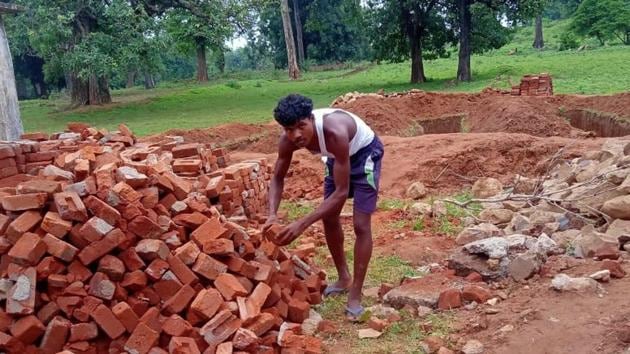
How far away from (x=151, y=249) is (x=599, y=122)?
11.1 meters

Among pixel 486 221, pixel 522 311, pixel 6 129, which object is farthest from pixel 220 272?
pixel 6 129

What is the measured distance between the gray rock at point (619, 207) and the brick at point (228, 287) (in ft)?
10.2

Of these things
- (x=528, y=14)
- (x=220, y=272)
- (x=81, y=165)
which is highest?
(x=528, y=14)

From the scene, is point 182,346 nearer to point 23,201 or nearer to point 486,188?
point 23,201

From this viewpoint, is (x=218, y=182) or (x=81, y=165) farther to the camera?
(x=218, y=182)

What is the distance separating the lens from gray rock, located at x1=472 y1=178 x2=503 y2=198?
7605mm

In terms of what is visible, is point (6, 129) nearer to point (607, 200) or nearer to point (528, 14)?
point (607, 200)

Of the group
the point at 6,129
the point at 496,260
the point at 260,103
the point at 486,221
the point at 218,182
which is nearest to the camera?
the point at 496,260

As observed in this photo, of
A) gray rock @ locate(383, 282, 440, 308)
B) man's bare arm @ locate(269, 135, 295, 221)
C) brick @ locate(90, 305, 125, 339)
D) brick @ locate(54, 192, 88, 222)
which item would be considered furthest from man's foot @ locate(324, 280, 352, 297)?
brick @ locate(54, 192, 88, 222)

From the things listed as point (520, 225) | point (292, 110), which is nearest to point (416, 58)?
point (520, 225)

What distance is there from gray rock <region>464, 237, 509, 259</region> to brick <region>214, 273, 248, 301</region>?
172cm

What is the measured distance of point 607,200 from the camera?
5348mm

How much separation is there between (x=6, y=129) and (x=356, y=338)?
705cm

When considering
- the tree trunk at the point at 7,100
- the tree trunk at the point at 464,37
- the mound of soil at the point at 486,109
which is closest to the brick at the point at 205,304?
the tree trunk at the point at 7,100
